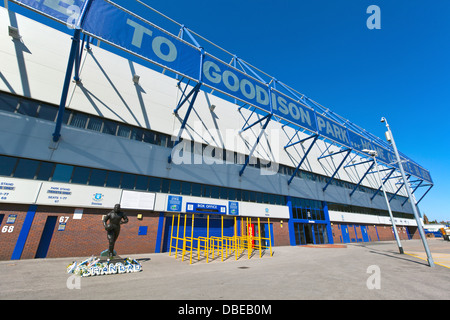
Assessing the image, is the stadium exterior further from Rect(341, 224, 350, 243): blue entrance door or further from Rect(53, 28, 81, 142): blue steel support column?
Rect(341, 224, 350, 243): blue entrance door

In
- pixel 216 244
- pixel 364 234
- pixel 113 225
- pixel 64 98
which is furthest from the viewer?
pixel 364 234

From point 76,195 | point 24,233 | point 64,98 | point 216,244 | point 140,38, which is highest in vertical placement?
point 140,38

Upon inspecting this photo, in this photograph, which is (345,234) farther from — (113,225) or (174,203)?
(113,225)

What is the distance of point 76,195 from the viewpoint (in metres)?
11.5

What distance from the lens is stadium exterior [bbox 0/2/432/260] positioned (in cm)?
1068

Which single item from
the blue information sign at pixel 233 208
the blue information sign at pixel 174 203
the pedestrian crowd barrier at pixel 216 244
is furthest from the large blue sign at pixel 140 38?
the blue information sign at pixel 233 208

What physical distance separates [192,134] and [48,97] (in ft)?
32.5

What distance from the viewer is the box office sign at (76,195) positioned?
35.4 feet

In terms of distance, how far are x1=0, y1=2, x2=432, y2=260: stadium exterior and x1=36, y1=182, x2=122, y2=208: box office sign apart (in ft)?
0.17

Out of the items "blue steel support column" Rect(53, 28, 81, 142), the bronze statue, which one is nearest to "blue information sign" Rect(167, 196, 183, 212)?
the bronze statue

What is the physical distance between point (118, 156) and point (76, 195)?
3399 mm

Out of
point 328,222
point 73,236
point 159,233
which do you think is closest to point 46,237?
point 73,236

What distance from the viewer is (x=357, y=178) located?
32.1m

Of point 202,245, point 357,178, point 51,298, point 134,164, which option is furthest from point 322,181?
point 51,298
